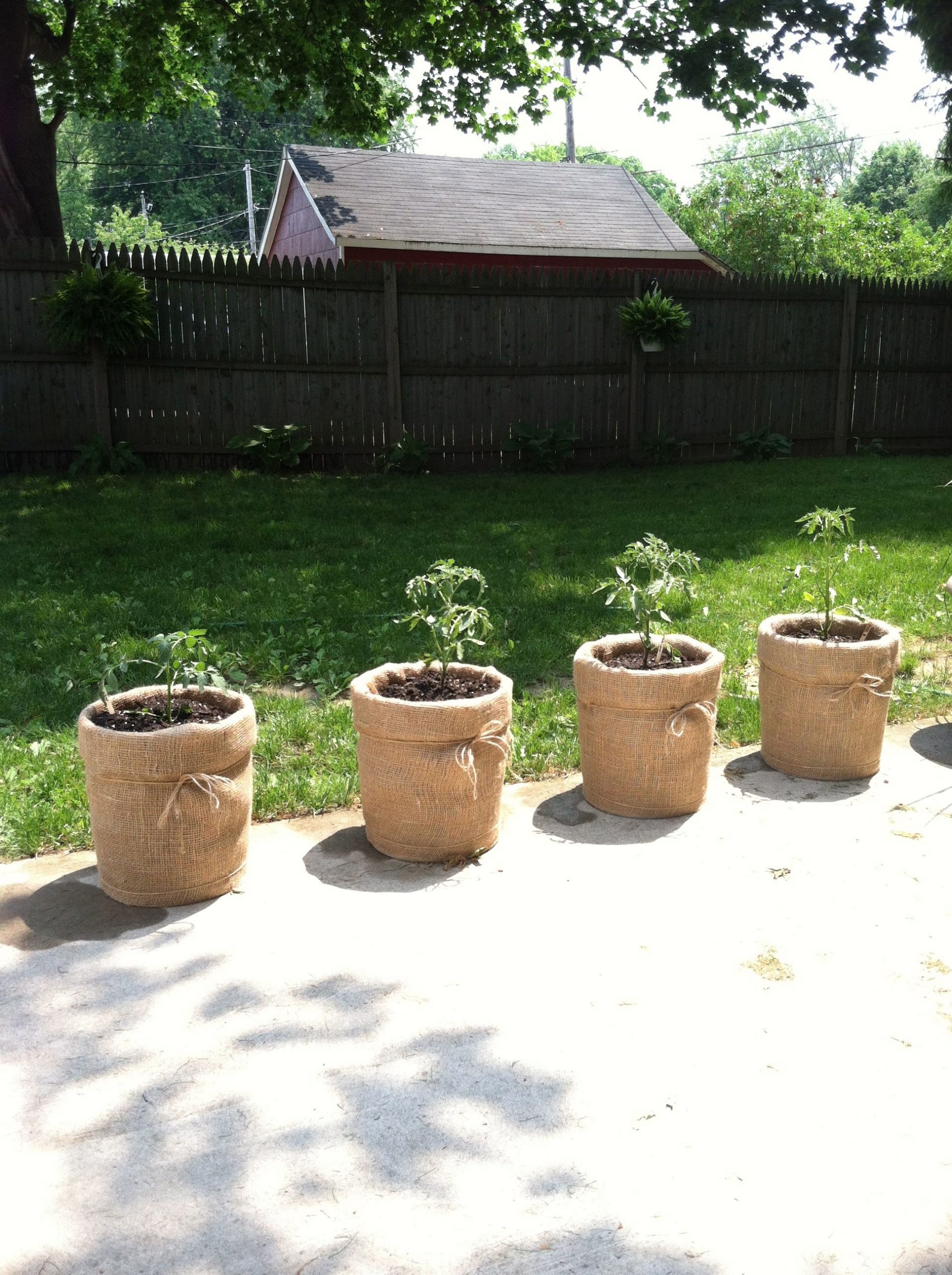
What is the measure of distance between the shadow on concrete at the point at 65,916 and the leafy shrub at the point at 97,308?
7.01m

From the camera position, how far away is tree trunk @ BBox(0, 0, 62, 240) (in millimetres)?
10578

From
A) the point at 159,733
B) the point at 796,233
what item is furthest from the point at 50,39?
the point at 796,233

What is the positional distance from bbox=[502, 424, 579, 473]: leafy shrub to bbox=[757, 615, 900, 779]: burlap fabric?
23.5ft

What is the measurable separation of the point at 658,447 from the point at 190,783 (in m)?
9.48

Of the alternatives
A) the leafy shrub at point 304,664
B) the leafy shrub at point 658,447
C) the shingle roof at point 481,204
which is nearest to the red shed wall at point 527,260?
the shingle roof at point 481,204

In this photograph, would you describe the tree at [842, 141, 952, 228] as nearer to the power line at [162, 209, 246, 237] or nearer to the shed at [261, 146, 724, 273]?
the shed at [261, 146, 724, 273]

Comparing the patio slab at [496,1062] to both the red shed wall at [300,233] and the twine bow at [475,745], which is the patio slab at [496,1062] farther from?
the red shed wall at [300,233]

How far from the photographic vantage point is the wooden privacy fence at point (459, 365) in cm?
965

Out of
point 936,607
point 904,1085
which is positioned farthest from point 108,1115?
point 936,607

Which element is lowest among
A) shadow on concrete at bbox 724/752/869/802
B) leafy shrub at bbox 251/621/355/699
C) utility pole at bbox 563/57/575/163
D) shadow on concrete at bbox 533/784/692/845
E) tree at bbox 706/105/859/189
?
shadow on concrete at bbox 533/784/692/845

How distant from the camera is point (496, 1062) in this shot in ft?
7.95

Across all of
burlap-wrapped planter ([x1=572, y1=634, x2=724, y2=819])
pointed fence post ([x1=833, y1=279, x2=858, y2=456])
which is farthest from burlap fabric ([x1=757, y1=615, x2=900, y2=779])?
pointed fence post ([x1=833, y1=279, x2=858, y2=456])

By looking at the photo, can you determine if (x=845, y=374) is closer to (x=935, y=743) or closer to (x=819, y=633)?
(x=935, y=743)

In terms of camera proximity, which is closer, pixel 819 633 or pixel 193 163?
pixel 819 633
